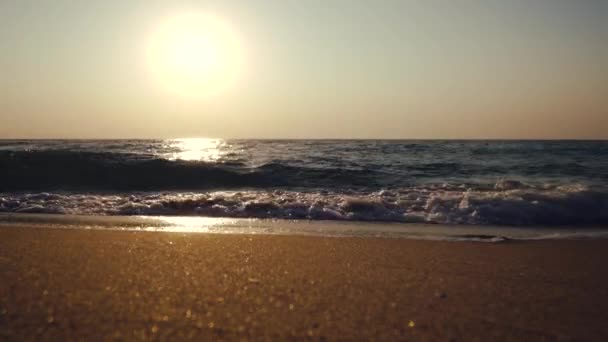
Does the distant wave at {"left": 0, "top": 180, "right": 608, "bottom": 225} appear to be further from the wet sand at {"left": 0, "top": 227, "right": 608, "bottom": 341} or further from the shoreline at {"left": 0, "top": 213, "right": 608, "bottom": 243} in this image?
the wet sand at {"left": 0, "top": 227, "right": 608, "bottom": 341}

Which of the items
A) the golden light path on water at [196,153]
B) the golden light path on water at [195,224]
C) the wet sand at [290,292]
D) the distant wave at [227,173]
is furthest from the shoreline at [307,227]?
the golden light path on water at [196,153]

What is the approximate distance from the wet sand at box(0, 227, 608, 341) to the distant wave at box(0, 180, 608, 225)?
4031 millimetres

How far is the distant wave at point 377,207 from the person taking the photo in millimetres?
9531

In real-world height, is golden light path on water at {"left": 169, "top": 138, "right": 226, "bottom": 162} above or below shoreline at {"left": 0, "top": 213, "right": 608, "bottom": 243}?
above

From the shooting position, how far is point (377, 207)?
10.0 m

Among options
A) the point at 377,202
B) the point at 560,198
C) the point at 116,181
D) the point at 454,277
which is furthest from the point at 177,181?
the point at 454,277

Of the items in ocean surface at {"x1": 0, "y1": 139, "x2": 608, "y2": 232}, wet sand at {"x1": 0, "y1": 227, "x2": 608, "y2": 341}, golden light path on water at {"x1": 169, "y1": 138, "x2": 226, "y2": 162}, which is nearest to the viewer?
wet sand at {"x1": 0, "y1": 227, "x2": 608, "y2": 341}

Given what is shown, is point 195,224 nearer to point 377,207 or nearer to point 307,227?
point 307,227

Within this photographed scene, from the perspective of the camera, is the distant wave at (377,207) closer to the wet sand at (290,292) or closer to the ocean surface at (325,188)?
the ocean surface at (325,188)

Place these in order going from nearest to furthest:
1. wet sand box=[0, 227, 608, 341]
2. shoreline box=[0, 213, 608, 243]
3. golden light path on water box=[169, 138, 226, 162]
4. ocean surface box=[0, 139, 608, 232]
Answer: wet sand box=[0, 227, 608, 341]
shoreline box=[0, 213, 608, 243]
ocean surface box=[0, 139, 608, 232]
golden light path on water box=[169, 138, 226, 162]

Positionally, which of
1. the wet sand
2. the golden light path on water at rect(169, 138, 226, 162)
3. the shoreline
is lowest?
the shoreline

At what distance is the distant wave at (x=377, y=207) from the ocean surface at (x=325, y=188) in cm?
2

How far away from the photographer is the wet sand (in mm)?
2688

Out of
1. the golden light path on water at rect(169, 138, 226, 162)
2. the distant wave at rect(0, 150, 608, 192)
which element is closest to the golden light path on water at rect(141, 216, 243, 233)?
the distant wave at rect(0, 150, 608, 192)
